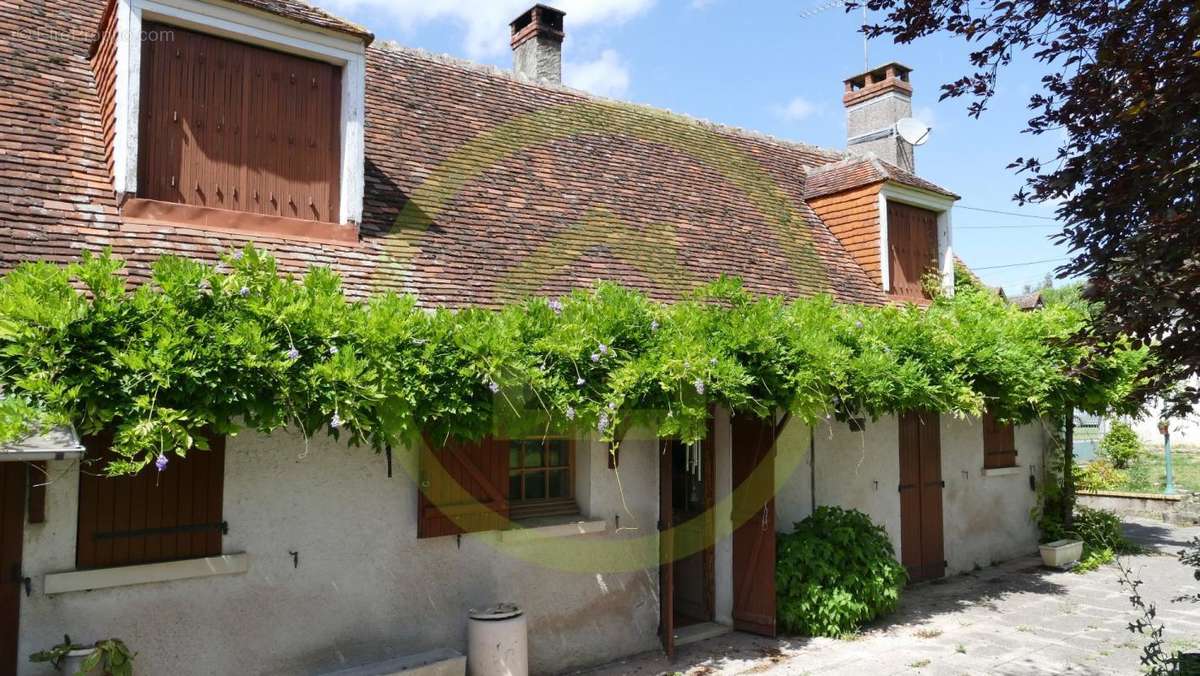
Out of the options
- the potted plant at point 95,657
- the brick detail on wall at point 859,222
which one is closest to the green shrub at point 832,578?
the brick detail on wall at point 859,222

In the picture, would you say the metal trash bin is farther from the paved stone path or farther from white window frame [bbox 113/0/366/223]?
white window frame [bbox 113/0/366/223]

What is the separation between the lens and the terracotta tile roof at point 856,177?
12.1 meters

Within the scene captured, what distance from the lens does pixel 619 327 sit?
6551mm

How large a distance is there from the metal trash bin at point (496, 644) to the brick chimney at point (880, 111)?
1112 centimetres

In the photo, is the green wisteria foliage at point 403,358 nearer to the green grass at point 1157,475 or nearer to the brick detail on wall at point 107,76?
the brick detail on wall at point 107,76

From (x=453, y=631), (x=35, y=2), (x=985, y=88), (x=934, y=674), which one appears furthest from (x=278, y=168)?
(x=934, y=674)

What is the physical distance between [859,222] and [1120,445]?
12500mm

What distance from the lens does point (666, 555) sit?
811 centimetres

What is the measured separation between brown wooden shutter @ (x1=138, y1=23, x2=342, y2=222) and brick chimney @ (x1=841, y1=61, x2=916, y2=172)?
404 inches

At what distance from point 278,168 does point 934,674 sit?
7379mm

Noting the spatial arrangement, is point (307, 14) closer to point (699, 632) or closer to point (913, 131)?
point (699, 632)

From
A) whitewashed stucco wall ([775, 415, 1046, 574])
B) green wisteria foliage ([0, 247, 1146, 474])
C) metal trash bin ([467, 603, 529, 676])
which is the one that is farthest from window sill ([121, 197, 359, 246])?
whitewashed stucco wall ([775, 415, 1046, 574])

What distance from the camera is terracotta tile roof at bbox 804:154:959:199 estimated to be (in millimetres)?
12062

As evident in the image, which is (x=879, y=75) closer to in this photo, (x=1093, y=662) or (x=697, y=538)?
(x=697, y=538)
